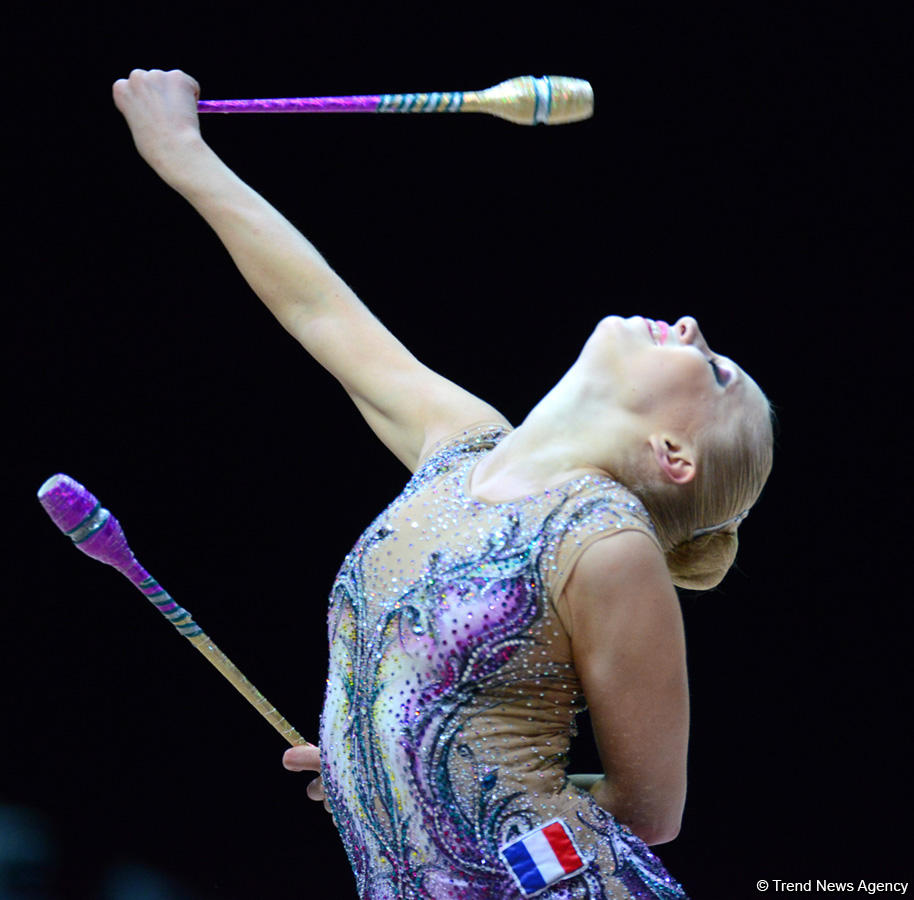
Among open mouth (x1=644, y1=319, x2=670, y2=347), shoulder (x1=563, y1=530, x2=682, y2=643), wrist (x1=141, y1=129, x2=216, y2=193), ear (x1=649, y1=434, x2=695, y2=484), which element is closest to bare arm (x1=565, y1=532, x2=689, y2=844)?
shoulder (x1=563, y1=530, x2=682, y2=643)

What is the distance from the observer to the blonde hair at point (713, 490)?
1.21 meters

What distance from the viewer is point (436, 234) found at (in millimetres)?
1943

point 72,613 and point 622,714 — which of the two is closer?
point 622,714

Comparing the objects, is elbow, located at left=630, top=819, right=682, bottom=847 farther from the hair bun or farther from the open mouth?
the open mouth

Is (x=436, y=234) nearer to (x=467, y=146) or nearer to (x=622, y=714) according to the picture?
(x=467, y=146)

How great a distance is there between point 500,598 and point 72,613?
121cm

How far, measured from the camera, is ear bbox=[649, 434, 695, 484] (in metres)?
1.20

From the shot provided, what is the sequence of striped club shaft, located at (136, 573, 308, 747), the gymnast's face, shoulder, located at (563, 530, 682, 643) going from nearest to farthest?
shoulder, located at (563, 530, 682, 643) → the gymnast's face → striped club shaft, located at (136, 573, 308, 747)

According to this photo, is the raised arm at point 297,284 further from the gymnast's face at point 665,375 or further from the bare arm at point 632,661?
the bare arm at point 632,661

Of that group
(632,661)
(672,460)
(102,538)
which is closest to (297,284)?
(102,538)

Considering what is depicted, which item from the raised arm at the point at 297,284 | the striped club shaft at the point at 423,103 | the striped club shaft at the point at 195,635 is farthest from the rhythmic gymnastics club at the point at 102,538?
the striped club shaft at the point at 423,103

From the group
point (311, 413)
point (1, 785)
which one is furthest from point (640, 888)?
point (1, 785)

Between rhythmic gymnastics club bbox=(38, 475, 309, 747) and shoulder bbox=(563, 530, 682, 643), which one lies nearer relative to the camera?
shoulder bbox=(563, 530, 682, 643)

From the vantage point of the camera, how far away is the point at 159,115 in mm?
1423
